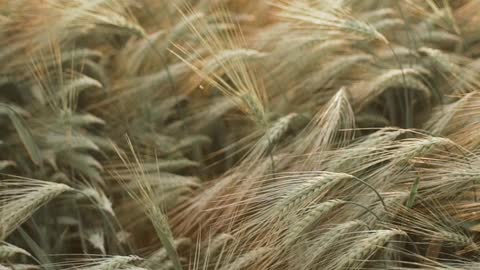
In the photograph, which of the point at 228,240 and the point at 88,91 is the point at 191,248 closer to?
the point at 228,240

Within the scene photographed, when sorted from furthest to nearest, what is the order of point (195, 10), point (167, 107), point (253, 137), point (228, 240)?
point (195, 10) → point (167, 107) → point (253, 137) → point (228, 240)

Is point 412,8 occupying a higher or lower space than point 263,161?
higher

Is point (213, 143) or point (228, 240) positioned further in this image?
point (213, 143)

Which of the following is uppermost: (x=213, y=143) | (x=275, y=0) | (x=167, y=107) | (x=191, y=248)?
(x=275, y=0)

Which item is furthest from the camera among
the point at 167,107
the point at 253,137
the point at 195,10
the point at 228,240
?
the point at 195,10

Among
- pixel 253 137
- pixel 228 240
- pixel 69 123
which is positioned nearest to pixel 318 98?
pixel 253 137

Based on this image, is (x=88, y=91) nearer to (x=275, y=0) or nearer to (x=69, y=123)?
(x=69, y=123)
